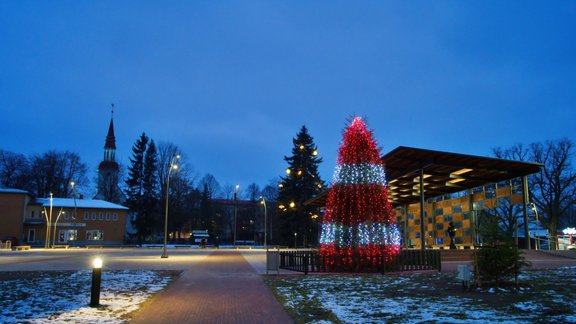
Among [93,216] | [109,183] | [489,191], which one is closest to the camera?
[489,191]

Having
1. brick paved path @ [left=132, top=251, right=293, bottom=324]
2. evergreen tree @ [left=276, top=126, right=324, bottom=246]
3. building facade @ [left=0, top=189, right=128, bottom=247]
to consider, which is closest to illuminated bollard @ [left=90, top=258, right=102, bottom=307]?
brick paved path @ [left=132, top=251, right=293, bottom=324]

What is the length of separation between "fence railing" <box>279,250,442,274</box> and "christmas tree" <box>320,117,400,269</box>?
0.14 ft

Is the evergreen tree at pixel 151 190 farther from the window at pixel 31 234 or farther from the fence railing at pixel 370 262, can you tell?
the fence railing at pixel 370 262

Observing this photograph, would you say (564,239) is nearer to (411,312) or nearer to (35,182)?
(411,312)

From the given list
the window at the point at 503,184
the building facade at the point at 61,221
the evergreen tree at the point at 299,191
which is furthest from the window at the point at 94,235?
the window at the point at 503,184

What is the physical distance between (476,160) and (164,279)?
18.0m

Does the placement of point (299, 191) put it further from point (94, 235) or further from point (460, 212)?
point (94, 235)

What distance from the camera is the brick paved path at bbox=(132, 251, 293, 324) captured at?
8.73 meters

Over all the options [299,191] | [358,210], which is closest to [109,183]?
[299,191]

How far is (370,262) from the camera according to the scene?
18438 mm

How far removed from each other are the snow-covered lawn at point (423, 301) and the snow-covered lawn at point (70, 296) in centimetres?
380

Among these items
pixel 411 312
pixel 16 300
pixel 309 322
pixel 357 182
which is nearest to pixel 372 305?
pixel 411 312

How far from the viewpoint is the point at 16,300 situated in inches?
419

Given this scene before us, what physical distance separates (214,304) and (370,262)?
9.42 metres
